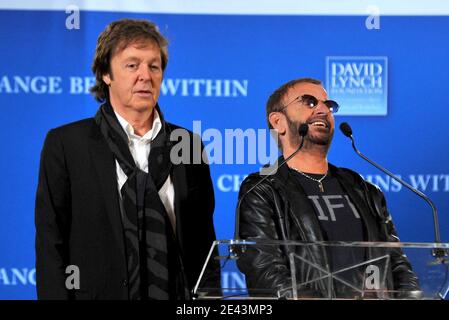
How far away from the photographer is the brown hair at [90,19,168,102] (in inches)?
166

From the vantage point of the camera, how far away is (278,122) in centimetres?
434

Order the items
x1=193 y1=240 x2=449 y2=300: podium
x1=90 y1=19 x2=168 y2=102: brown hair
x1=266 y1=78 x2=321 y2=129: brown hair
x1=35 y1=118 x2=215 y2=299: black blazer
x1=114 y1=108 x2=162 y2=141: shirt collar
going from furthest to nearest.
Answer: x1=266 y1=78 x2=321 y2=129: brown hair → x1=90 y1=19 x2=168 y2=102: brown hair → x1=114 y1=108 x2=162 y2=141: shirt collar → x1=35 y1=118 x2=215 y2=299: black blazer → x1=193 y1=240 x2=449 y2=300: podium

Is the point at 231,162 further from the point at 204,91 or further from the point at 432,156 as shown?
the point at 432,156

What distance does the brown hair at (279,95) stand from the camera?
4375 millimetres

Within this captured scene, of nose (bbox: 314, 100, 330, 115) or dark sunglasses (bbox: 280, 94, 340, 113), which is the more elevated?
dark sunglasses (bbox: 280, 94, 340, 113)

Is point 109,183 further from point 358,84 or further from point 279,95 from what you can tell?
point 358,84

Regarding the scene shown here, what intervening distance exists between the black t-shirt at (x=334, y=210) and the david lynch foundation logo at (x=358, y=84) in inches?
20.2

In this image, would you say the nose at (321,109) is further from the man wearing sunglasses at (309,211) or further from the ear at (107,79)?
the ear at (107,79)

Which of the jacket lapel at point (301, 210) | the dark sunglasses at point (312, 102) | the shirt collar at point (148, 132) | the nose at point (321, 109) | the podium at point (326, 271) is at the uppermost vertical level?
the dark sunglasses at point (312, 102)

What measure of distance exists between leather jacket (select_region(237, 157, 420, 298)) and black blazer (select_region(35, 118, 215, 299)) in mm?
285

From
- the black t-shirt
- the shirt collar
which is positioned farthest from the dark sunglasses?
the shirt collar

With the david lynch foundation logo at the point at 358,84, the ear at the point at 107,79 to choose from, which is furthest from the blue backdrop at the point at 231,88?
the ear at the point at 107,79

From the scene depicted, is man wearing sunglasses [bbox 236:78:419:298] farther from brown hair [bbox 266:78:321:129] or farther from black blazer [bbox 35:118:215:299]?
black blazer [bbox 35:118:215:299]

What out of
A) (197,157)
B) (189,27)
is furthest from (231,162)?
(189,27)
